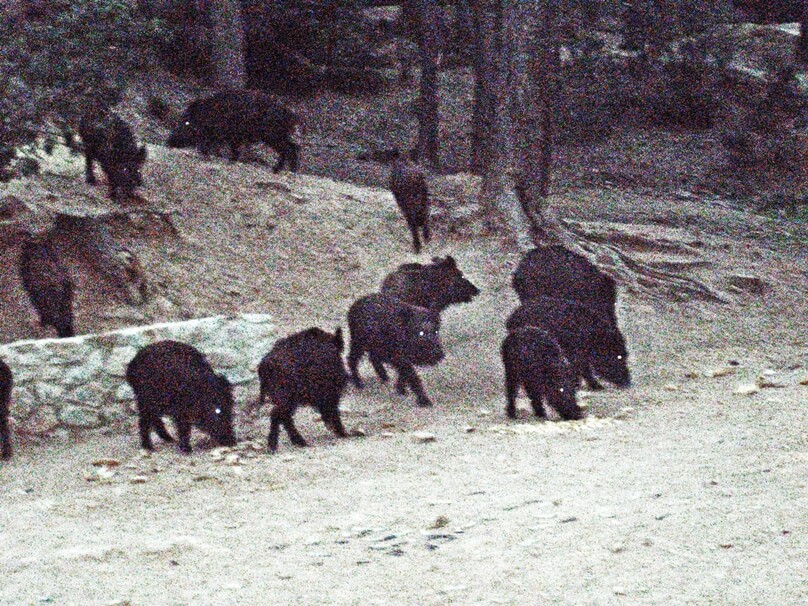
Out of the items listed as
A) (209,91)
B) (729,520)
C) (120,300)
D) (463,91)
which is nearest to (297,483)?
(729,520)

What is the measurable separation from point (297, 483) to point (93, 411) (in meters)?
3.33

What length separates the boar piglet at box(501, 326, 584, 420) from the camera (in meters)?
10.6

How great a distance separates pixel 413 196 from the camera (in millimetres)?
15859

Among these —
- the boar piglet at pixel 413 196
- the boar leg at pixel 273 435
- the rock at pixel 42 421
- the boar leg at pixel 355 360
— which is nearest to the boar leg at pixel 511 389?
the boar leg at pixel 273 435

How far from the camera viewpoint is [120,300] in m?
14.7

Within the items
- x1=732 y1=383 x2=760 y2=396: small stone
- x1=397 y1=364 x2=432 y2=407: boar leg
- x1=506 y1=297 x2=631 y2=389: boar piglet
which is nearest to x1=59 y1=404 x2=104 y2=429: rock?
x1=397 y1=364 x2=432 y2=407: boar leg

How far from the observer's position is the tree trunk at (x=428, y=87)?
22625mm

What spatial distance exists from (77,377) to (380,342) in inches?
98.9

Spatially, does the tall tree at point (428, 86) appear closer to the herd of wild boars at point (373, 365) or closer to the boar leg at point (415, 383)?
the herd of wild boars at point (373, 365)

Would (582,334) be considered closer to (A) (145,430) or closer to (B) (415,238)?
(A) (145,430)

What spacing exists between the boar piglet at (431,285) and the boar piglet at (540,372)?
9.95 feet

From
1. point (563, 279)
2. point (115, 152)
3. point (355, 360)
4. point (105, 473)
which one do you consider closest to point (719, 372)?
point (563, 279)

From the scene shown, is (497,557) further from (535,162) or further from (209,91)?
(209,91)

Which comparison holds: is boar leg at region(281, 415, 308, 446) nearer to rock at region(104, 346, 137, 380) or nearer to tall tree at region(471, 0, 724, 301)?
rock at region(104, 346, 137, 380)
